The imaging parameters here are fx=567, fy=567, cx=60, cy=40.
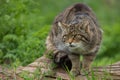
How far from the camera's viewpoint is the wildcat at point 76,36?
22.9 feet

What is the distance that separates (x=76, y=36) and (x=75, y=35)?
2 centimetres

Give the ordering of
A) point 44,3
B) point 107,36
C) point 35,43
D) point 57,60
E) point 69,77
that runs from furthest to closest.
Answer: point 44,3
point 107,36
point 35,43
point 57,60
point 69,77

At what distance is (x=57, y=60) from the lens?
7.37 m

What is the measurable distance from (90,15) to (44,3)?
6.33 m

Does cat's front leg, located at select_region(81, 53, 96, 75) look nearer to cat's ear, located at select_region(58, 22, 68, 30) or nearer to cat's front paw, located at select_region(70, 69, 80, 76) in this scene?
cat's front paw, located at select_region(70, 69, 80, 76)

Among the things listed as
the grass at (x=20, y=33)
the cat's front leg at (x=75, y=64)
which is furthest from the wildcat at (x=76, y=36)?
the grass at (x=20, y=33)

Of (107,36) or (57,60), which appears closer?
(57,60)

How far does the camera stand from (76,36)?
6.97 metres

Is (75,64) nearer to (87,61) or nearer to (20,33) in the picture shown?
(87,61)

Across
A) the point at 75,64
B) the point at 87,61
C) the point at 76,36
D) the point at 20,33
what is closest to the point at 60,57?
the point at 75,64

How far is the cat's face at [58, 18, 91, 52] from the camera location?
696 centimetres

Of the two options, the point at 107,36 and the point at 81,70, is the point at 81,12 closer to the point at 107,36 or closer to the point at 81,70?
the point at 81,70

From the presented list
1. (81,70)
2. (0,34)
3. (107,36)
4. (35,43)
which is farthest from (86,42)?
(107,36)

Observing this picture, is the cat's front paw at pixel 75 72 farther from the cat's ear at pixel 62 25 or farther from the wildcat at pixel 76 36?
the cat's ear at pixel 62 25
